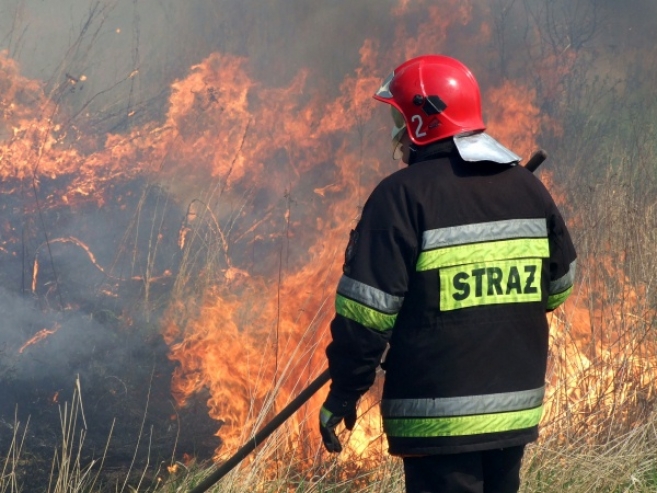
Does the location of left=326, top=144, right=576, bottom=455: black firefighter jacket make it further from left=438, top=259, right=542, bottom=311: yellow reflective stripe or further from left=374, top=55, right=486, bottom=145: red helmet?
left=374, top=55, right=486, bottom=145: red helmet

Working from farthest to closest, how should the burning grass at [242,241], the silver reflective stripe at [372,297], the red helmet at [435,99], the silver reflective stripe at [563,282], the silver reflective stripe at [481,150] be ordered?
1. the burning grass at [242,241]
2. the silver reflective stripe at [563,282]
3. the red helmet at [435,99]
4. the silver reflective stripe at [481,150]
5. the silver reflective stripe at [372,297]

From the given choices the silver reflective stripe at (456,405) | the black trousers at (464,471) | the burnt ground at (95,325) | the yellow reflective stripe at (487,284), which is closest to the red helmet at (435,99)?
the yellow reflective stripe at (487,284)

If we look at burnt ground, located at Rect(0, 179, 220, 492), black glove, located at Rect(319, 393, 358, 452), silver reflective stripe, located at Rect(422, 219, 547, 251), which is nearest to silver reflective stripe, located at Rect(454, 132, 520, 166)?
silver reflective stripe, located at Rect(422, 219, 547, 251)

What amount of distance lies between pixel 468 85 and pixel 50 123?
170 inches

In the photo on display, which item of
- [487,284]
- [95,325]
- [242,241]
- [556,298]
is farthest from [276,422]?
[242,241]

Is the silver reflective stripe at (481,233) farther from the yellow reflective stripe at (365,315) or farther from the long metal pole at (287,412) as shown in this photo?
the long metal pole at (287,412)

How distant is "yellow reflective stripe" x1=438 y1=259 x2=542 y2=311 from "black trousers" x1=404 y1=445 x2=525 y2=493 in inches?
18.8

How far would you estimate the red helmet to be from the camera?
→ 2.69 metres

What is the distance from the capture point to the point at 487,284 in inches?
99.2

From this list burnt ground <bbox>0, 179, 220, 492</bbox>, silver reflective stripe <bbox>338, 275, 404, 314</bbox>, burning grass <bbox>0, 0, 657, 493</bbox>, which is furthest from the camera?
burnt ground <bbox>0, 179, 220, 492</bbox>

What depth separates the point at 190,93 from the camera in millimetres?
6547

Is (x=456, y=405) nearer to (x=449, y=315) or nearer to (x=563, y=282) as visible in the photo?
(x=449, y=315)

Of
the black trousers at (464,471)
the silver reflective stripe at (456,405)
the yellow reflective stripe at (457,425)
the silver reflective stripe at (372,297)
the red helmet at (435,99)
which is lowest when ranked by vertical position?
the black trousers at (464,471)

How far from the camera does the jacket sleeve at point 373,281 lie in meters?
2.43
